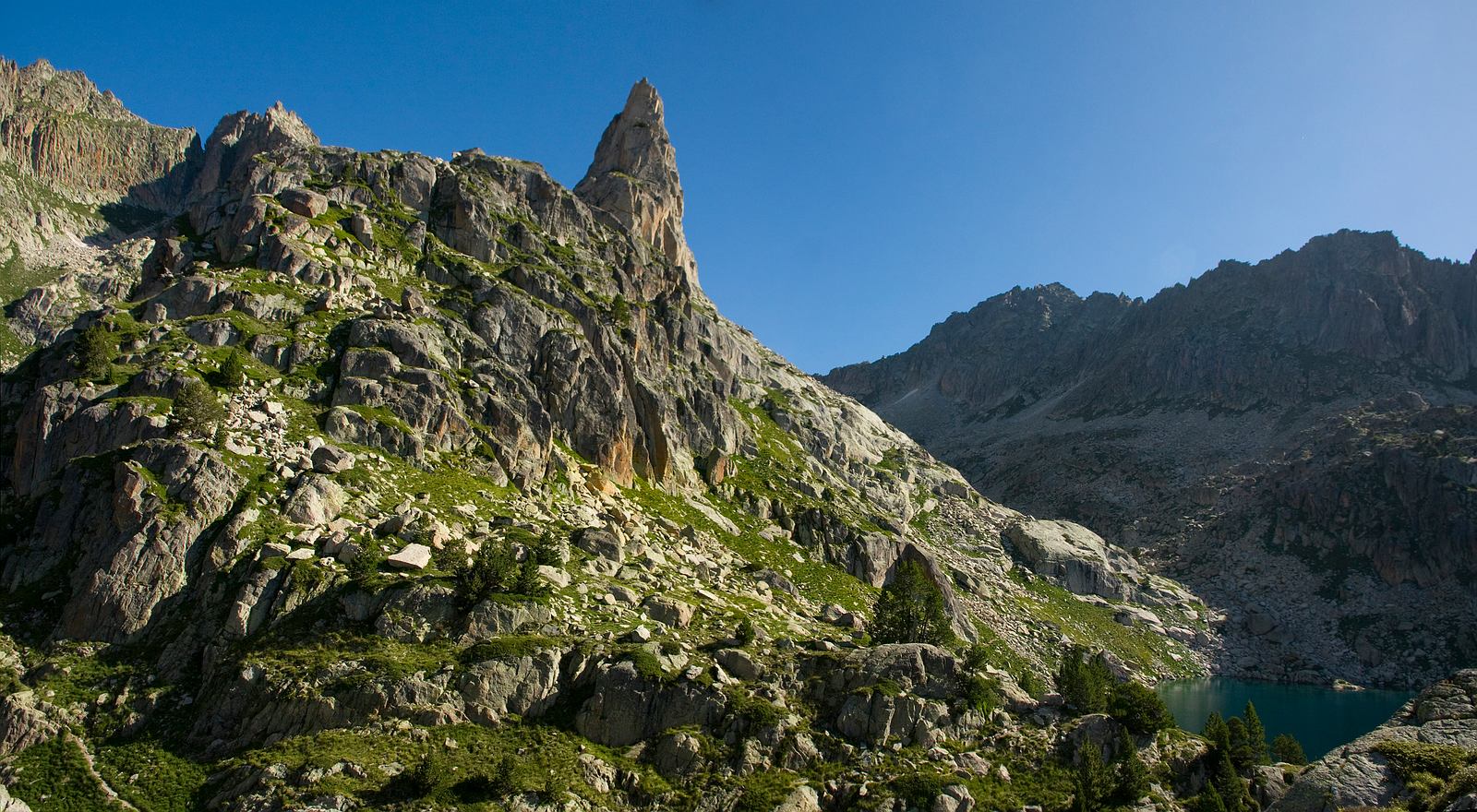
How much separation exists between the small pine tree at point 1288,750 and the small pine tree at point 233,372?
68.4 meters

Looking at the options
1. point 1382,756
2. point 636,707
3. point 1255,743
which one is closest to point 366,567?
point 636,707

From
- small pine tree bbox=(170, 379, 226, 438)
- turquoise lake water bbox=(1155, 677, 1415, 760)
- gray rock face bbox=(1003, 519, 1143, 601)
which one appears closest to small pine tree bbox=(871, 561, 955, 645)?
small pine tree bbox=(170, 379, 226, 438)

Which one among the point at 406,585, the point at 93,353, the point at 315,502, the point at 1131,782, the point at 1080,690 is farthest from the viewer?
the point at 93,353

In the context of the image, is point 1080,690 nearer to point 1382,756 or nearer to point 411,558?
point 1382,756

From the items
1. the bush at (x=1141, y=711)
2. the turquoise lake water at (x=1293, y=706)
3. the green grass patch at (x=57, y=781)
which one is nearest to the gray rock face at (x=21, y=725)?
the green grass patch at (x=57, y=781)

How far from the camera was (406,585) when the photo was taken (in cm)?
3247

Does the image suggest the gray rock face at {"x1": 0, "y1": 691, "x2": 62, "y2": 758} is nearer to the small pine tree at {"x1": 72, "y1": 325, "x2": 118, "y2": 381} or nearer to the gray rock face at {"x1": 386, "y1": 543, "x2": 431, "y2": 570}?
the gray rock face at {"x1": 386, "y1": 543, "x2": 431, "y2": 570}

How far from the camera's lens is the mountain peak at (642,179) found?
4970 inches

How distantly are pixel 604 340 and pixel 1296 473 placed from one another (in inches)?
6466

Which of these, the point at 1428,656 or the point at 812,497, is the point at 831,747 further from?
the point at 1428,656

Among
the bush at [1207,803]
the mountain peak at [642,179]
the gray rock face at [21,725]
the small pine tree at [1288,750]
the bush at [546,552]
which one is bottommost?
the gray rock face at [21,725]

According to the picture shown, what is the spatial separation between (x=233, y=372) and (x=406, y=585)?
66.5ft

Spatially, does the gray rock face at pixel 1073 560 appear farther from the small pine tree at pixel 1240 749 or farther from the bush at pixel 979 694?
the bush at pixel 979 694

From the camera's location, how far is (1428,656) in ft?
362
